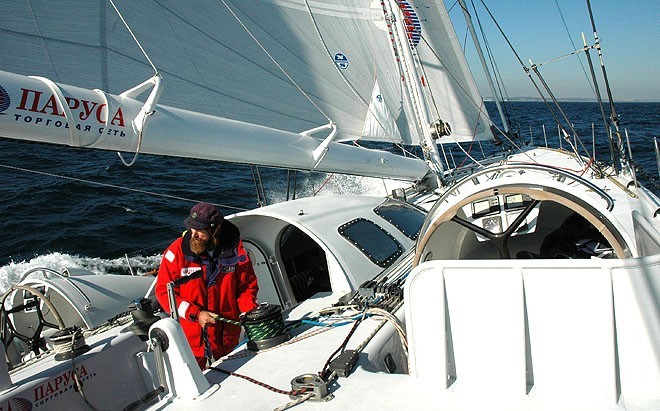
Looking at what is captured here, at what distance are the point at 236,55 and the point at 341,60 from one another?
2371 millimetres

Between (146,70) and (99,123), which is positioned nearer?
(99,123)

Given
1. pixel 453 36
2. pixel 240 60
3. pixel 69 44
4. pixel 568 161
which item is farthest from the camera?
pixel 453 36

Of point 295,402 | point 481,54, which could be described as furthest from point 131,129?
point 481,54

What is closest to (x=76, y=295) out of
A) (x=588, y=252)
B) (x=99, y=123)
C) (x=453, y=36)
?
(x=99, y=123)

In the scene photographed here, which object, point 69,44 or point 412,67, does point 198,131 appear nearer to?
point 69,44

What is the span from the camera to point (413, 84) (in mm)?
8586

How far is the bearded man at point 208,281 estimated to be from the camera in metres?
4.02

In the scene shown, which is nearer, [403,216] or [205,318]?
[205,318]

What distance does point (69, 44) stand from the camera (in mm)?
3926

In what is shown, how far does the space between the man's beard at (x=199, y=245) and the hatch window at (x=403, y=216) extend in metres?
2.72

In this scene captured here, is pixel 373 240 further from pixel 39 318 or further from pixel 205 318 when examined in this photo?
pixel 39 318

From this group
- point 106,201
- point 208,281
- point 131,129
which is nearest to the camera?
point 131,129

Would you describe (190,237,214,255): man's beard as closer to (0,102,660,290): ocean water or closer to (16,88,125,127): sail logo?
(16,88,125,127): sail logo

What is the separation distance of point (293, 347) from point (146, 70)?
8.09ft
